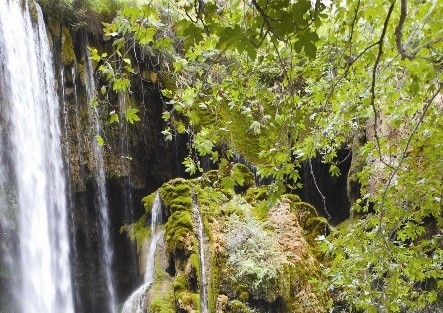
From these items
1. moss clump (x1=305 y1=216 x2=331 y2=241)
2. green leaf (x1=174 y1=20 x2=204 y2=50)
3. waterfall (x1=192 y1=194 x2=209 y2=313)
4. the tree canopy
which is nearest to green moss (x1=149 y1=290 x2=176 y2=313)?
waterfall (x1=192 y1=194 x2=209 y2=313)

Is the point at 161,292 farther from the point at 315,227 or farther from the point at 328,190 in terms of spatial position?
the point at 328,190

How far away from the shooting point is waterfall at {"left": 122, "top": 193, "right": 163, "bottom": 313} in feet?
22.5

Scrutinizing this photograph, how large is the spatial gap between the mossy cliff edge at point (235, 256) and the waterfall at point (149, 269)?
0.22 m

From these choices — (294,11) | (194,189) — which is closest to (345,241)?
(294,11)

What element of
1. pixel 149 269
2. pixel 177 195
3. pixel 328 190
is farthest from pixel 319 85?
pixel 328 190

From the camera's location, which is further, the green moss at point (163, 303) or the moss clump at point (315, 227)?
the moss clump at point (315, 227)

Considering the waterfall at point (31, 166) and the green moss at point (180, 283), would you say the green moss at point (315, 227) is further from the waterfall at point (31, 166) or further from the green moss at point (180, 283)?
the waterfall at point (31, 166)

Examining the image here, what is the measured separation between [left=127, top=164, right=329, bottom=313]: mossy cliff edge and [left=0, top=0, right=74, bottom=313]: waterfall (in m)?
3.66

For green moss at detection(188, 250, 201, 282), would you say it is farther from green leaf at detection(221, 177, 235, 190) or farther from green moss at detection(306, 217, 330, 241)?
green leaf at detection(221, 177, 235, 190)

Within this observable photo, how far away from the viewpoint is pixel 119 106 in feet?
37.8

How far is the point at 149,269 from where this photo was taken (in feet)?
25.9

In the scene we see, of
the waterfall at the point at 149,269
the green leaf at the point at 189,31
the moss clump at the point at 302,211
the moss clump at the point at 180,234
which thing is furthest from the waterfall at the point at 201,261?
the green leaf at the point at 189,31

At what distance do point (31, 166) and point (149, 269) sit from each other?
422cm

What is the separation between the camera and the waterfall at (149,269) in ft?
22.5
